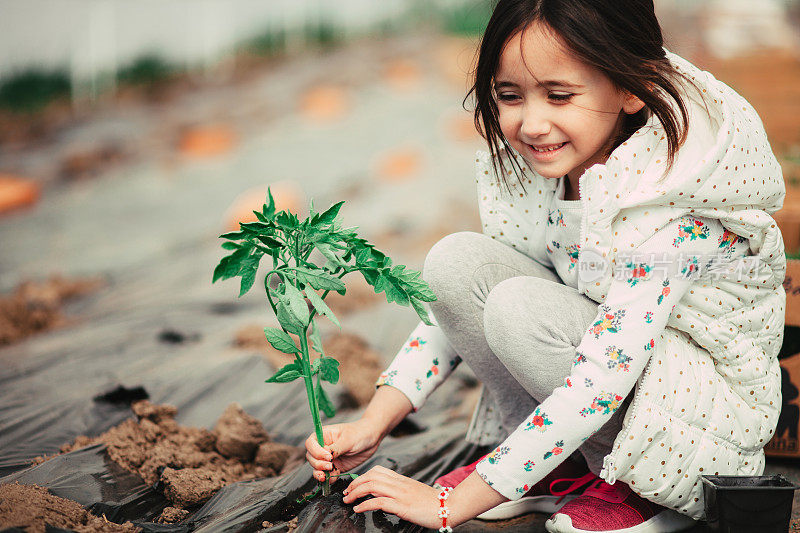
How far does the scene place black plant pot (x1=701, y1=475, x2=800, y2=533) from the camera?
1.25 meters

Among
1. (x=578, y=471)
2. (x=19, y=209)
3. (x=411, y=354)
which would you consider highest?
(x=411, y=354)

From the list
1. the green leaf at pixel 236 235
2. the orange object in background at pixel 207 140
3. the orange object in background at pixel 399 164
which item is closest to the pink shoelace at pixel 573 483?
the green leaf at pixel 236 235

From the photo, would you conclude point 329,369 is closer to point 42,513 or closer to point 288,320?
point 288,320

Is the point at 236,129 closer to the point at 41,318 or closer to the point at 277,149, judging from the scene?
the point at 277,149

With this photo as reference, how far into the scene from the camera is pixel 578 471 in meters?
1.65

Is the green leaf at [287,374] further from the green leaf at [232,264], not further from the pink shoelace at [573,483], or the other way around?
the pink shoelace at [573,483]

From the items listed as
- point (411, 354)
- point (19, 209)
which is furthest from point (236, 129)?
point (411, 354)

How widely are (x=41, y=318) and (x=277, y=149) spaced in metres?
3.80

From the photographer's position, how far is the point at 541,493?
1.61 m

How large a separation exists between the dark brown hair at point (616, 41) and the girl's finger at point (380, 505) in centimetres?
80

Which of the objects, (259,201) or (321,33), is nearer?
(259,201)

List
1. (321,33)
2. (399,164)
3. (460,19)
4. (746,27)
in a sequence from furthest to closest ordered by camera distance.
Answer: (460,19) → (321,33) → (746,27) → (399,164)

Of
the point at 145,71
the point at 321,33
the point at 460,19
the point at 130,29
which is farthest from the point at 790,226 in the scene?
the point at 460,19

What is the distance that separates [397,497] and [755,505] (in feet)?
2.06
